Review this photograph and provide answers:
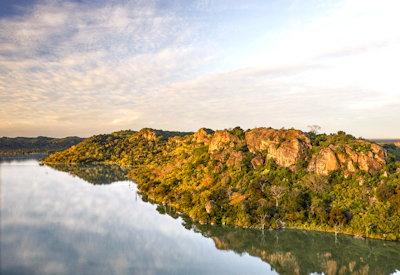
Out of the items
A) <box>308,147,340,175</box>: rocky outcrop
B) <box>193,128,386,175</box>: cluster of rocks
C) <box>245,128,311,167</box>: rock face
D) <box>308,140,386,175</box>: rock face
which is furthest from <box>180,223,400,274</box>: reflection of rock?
<box>245,128,311,167</box>: rock face

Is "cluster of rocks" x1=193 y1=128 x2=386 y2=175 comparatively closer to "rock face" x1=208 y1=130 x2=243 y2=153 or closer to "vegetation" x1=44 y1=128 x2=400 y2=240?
"rock face" x1=208 y1=130 x2=243 y2=153

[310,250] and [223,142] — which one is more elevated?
[223,142]

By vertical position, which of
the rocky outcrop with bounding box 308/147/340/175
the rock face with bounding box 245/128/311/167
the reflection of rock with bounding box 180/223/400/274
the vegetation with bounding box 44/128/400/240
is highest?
the rock face with bounding box 245/128/311/167

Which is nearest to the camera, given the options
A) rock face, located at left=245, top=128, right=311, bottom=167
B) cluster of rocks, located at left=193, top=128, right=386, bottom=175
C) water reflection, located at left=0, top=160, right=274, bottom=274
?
water reflection, located at left=0, top=160, right=274, bottom=274

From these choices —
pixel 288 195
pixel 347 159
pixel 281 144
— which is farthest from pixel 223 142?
pixel 347 159

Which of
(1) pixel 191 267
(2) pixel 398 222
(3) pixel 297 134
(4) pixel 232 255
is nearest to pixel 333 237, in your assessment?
(2) pixel 398 222

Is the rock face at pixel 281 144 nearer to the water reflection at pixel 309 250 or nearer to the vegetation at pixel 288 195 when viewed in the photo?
the vegetation at pixel 288 195

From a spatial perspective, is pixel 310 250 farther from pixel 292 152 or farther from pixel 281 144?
pixel 281 144

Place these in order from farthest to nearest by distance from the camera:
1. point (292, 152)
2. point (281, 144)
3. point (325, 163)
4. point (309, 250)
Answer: point (281, 144)
point (292, 152)
point (325, 163)
point (309, 250)

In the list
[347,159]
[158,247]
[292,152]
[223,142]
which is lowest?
[158,247]
